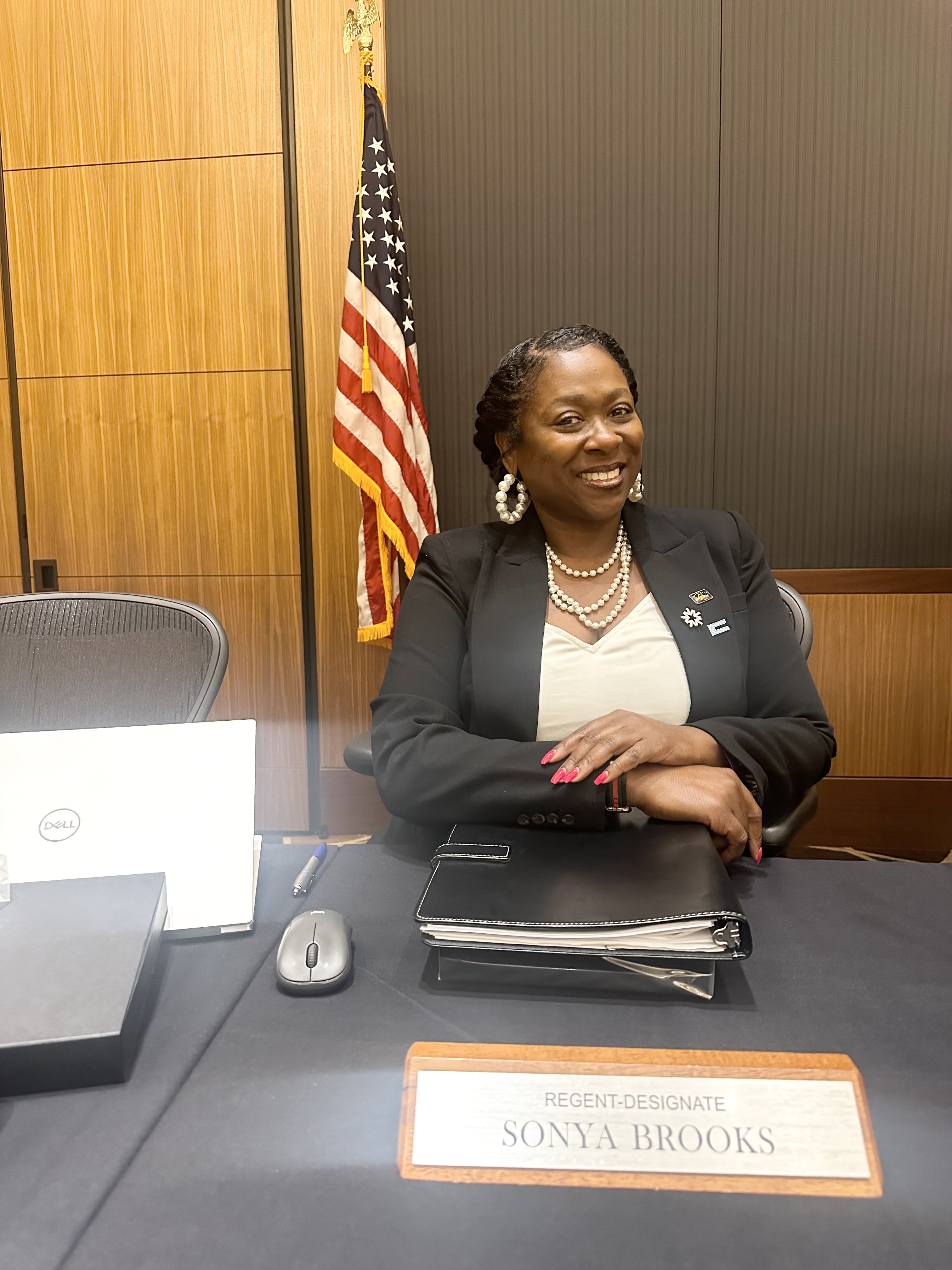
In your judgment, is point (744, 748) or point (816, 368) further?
point (816, 368)

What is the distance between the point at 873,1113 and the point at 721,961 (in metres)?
0.22

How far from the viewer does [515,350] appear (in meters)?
1.68

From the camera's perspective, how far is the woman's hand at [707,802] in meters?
1.08

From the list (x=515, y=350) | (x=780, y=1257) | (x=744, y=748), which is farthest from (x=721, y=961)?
(x=515, y=350)

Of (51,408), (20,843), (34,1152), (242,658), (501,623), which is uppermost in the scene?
(51,408)

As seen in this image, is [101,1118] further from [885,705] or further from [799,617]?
[885,705]

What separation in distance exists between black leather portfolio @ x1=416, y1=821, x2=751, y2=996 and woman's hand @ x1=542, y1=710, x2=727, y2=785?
8.7 inches

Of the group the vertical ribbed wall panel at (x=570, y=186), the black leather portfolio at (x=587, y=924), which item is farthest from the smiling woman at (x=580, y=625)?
the vertical ribbed wall panel at (x=570, y=186)

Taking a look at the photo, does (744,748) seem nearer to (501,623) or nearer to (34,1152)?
(501,623)

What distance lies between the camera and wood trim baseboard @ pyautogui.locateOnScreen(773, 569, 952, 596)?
9.72ft

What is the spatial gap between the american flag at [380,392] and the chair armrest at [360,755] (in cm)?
134

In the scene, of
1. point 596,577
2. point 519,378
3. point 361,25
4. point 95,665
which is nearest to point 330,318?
point 361,25

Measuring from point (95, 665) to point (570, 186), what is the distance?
2.27m

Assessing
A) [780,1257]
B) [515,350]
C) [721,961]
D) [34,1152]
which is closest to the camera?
[780,1257]
